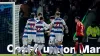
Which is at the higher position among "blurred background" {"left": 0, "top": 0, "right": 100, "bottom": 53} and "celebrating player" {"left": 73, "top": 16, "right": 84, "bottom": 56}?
"blurred background" {"left": 0, "top": 0, "right": 100, "bottom": 53}

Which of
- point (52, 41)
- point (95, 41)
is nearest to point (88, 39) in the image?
point (95, 41)

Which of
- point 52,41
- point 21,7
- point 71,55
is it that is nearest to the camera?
point 52,41

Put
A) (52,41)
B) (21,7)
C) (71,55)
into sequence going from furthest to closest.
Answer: (21,7) → (71,55) → (52,41)

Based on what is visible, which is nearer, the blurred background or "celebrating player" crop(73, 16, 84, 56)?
"celebrating player" crop(73, 16, 84, 56)

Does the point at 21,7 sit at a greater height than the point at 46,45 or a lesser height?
greater

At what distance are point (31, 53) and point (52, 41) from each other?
1.24m

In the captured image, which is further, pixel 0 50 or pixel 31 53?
pixel 0 50

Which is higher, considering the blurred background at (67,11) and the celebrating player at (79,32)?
the blurred background at (67,11)

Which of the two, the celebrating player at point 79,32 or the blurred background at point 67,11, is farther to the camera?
the blurred background at point 67,11

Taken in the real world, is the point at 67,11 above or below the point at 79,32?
above

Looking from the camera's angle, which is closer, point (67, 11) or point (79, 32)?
point (79, 32)

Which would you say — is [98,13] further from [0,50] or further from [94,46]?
[0,50]

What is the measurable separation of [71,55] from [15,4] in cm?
527

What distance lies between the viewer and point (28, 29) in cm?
2706
